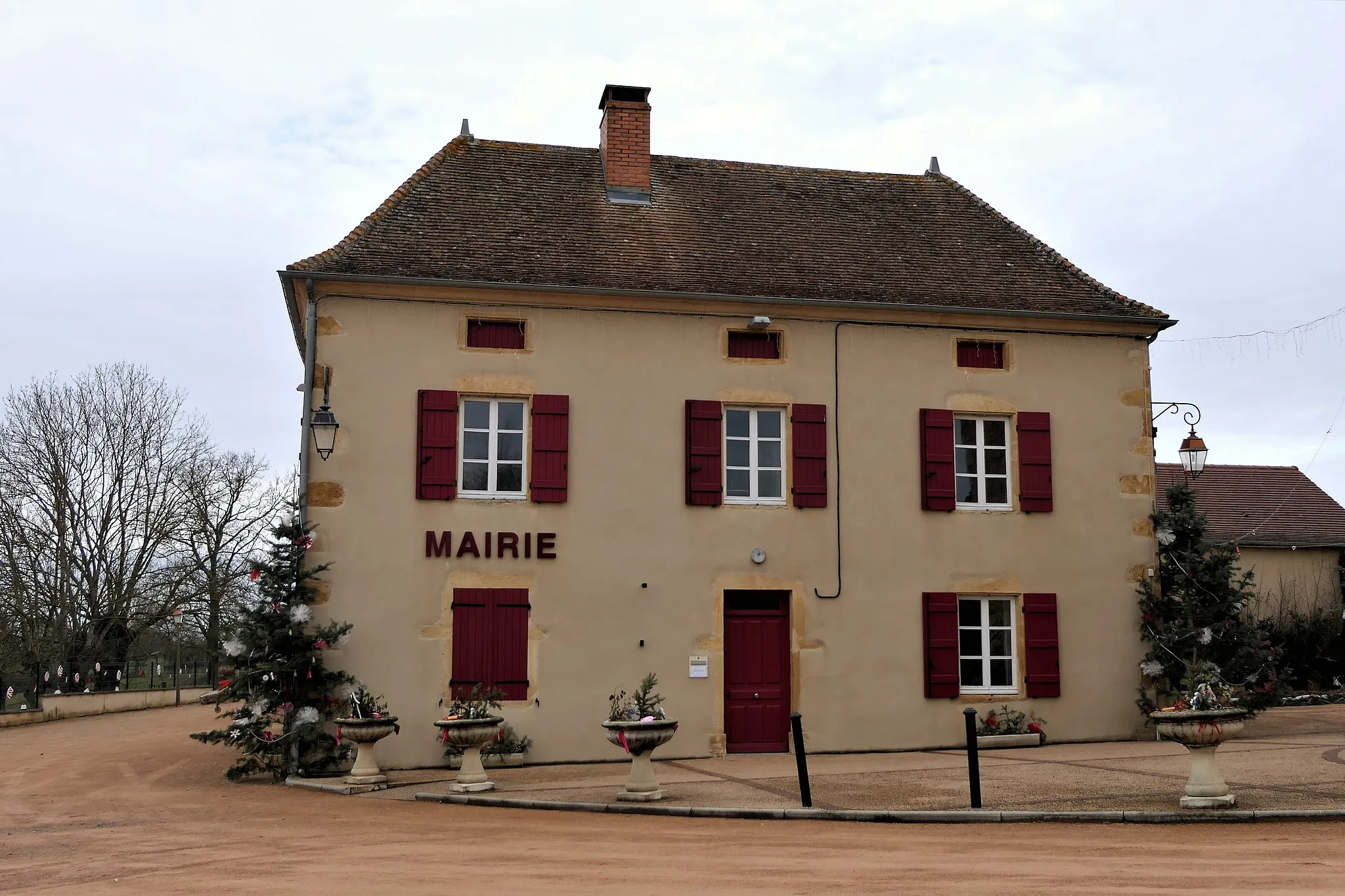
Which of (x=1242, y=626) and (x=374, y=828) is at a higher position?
(x=1242, y=626)

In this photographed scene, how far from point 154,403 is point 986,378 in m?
24.8

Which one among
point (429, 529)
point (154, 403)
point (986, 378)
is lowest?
point (429, 529)

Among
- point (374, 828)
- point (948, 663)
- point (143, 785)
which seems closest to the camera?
point (374, 828)

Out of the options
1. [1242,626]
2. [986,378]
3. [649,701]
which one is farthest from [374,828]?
[1242,626]

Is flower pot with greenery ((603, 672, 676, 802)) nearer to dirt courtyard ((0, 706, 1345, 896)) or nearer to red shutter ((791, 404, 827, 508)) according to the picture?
dirt courtyard ((0, 706, 1345, 896))

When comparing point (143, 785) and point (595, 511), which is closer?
point (143, 785)

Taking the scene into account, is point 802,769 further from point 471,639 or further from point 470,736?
point 471,639

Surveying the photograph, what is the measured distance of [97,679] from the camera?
2686cm

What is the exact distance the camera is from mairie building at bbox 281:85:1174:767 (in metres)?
13.4

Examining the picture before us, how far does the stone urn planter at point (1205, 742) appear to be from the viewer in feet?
28.6

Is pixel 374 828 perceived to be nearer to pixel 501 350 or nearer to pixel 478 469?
pixel 478 469

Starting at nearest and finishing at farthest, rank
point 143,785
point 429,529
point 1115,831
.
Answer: point 1115,831 → point 143,785 → point 429,529

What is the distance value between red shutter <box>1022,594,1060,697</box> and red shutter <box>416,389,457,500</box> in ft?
22.3

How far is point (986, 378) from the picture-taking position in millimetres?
14945
